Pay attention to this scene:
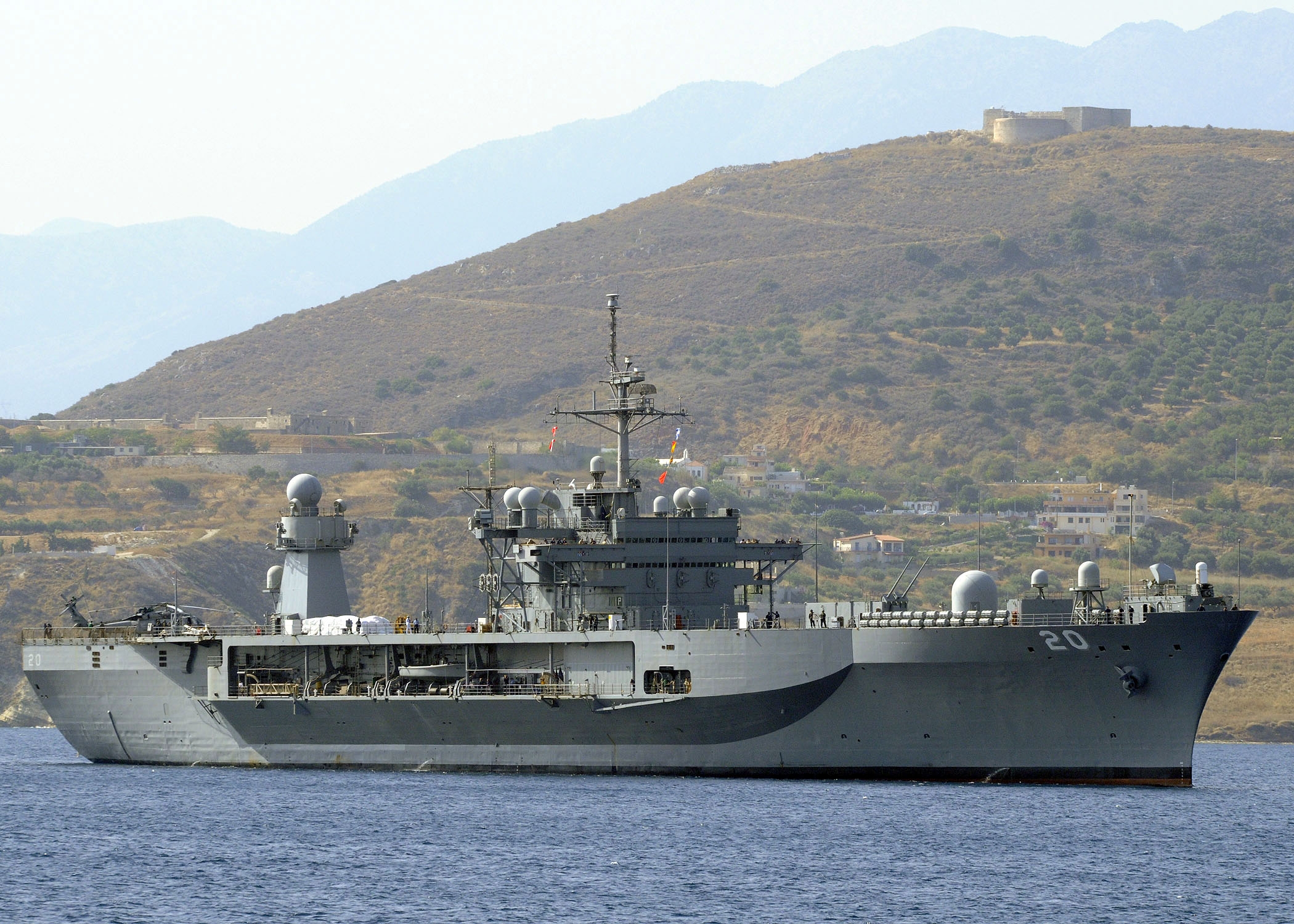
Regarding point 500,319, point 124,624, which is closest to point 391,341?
point 500,319

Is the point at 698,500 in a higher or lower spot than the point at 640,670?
higher

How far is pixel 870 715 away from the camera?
136 ft

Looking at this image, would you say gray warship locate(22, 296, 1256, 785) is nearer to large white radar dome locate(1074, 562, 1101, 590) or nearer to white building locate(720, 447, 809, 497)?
large white radar dome locate(1074, 562, 1101, 590)

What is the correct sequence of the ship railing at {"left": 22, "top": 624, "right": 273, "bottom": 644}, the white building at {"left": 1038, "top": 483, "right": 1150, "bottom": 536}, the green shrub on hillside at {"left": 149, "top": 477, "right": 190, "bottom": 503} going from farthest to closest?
the green shrub on hillside at {"left": 149, "top": 477, "right": 190, "bottom": 503}, the white building at {"left": 1038, "top": 483, "right": 1150, "bottom": 536}, the ship railing at {"left": 22, "top": 624, "right": 273, "bottom": 644}

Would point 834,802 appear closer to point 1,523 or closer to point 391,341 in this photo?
point 1,523

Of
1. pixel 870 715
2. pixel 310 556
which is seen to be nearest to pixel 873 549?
pixel 310 556

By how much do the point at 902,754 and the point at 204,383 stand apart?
5145 inches

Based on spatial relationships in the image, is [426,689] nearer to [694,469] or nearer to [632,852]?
[632,852]

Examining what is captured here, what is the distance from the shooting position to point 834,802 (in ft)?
130

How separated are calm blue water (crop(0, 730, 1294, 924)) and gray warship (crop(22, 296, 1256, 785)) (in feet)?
2.99

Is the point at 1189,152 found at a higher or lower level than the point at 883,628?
higher

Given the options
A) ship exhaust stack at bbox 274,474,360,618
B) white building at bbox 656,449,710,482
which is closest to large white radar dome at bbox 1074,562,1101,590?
ship exhaust stack at bbox 274,474,360,618

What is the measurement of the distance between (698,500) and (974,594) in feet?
26.7

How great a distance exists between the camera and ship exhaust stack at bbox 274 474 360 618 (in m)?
50.9
